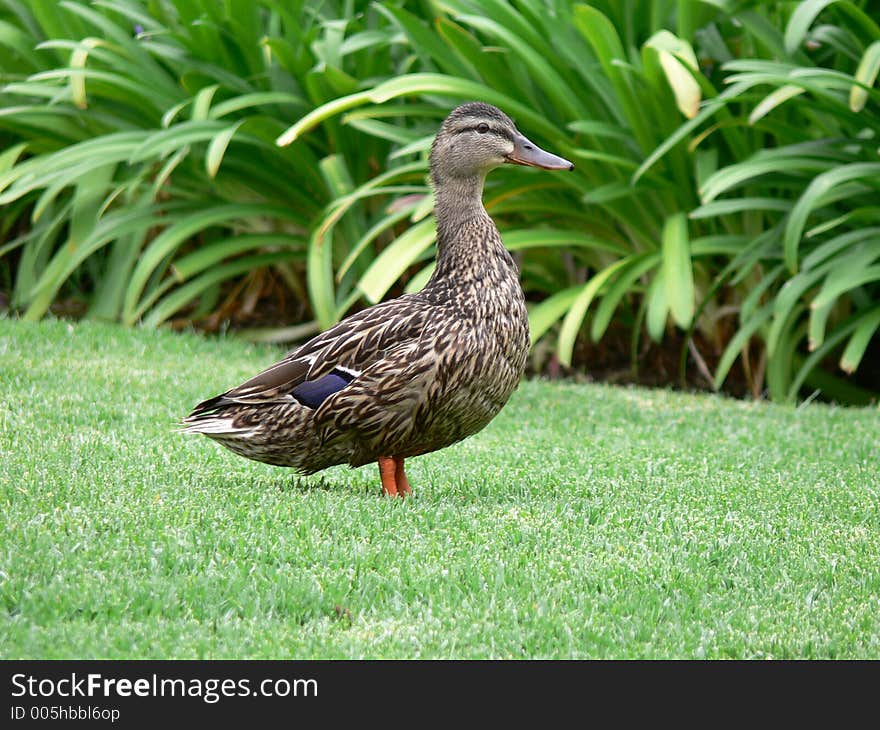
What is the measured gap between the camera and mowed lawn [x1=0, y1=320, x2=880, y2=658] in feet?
10.3

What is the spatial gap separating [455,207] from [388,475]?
96 cm

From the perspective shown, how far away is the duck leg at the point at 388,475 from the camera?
14.2ft

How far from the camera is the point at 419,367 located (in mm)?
4129

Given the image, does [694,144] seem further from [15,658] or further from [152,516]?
[15,658]

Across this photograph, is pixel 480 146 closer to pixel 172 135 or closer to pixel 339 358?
pixel 339 358

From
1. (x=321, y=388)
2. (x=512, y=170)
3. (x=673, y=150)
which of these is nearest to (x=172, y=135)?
(x=512, y=170)

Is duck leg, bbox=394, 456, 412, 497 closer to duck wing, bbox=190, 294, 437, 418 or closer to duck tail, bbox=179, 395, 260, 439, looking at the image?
duck wing, bbox=190, 294, 437, 418

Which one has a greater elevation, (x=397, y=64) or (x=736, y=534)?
(x=397, y=64)

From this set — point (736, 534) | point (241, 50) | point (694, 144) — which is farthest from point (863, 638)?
point (241, 50)

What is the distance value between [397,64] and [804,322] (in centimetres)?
298

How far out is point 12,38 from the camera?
817 centimetres

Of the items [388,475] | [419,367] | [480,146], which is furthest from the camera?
[480,146]

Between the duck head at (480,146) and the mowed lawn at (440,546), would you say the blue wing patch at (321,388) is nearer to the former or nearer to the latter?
the mowed lawn at (440,546)

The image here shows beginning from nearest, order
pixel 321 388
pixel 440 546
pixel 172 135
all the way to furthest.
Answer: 1. pixel 440 546
2. pixel 321 388
3. pixel 172 135
